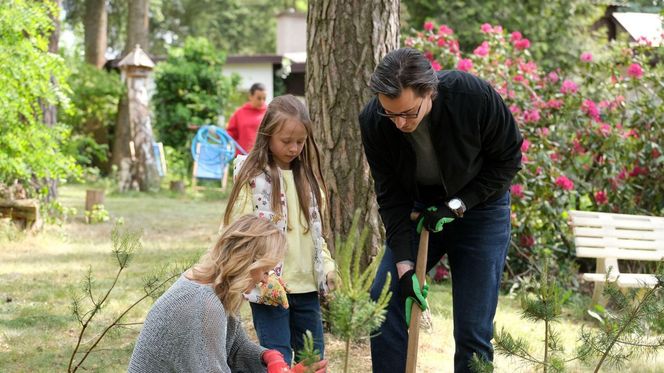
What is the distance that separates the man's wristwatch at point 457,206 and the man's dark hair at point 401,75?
1.45 feet

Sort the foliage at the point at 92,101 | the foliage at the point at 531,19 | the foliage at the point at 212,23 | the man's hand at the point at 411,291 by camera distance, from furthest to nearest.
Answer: the foliage at the point at 212,23 → the foliage at the point at 92,101 → the foliage at the point at 531,19 → the man's hand at the point at 411,291

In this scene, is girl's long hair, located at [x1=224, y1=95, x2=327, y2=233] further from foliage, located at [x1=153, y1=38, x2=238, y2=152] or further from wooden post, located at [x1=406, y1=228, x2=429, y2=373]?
foliage, located at [x1=153, y1=38, x2=238, y2=152]

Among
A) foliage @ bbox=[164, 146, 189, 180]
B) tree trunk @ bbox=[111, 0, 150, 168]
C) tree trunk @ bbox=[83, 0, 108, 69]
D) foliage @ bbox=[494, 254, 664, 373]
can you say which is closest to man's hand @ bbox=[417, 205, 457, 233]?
foliage @ bbox=[494, 254, 664, 373]

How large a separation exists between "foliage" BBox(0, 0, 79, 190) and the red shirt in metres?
2.80

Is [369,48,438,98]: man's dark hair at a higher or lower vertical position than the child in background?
higher

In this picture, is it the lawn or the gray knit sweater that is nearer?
the gray knit sweater

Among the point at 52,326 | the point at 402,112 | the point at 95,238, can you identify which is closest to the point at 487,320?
the point at 402,112

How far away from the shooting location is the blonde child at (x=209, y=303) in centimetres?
287

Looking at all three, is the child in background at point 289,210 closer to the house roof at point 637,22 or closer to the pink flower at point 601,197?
the pink flower at point 601,197

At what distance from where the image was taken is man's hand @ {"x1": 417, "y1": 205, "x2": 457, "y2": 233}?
10.4ft

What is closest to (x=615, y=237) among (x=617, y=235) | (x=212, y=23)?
(x=617, y=235)

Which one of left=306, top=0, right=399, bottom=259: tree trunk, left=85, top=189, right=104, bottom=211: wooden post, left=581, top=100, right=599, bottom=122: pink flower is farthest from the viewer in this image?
left=85, top=189, right=104, bottom=211: wooden post

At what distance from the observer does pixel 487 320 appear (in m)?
3.31

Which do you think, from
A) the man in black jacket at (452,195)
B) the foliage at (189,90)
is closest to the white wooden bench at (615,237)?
the man in black jacket at (452,195)
